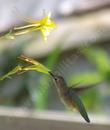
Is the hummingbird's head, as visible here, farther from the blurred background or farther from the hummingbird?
the blurred background

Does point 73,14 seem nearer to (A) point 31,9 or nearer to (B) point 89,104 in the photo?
(A) point 31,9

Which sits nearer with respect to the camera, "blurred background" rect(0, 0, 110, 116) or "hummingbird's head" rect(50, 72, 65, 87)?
"hummingbird's head" rect(50, 72, 65, 87)

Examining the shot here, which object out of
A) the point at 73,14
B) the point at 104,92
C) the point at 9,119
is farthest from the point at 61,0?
the point at 9,119

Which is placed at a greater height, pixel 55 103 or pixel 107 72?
pixel 55 103

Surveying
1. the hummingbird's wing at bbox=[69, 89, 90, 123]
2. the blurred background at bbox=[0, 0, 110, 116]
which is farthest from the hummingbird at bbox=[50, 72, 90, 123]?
the blurred background at bbox=[0, 0, 110, 116]

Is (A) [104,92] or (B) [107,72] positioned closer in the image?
(B) [107,72]

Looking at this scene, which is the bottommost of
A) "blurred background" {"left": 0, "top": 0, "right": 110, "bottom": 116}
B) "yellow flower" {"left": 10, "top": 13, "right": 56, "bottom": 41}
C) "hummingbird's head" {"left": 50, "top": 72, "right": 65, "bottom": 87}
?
"hummingbird's head" {"left": 50, "top": 72, "right": 65, "bottom": 87}

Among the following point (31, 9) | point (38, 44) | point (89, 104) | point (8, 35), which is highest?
point (31, 9)
